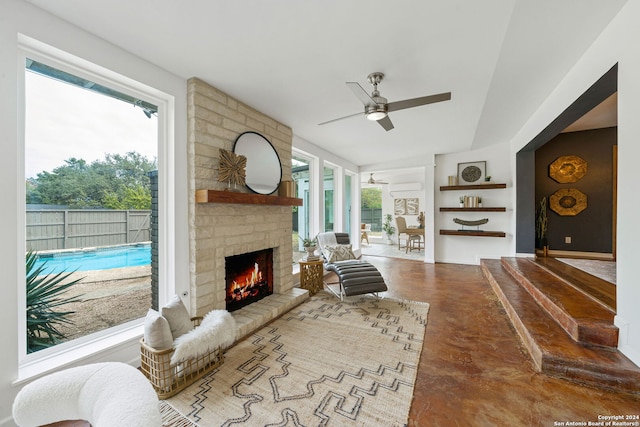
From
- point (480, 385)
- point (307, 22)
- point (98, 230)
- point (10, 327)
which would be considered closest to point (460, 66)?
point (307, 22)

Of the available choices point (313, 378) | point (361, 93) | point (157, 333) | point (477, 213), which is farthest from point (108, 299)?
point (477, 213)

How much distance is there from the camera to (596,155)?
4.53 metres

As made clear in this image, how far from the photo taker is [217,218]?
104 inches

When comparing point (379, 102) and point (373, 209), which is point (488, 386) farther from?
point (373, 209)

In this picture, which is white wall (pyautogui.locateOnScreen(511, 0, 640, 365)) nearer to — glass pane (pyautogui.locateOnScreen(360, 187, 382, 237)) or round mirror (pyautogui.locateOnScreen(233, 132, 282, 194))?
round mirror (pyautogui.locateOnScreen(233, 132, 282, 194))

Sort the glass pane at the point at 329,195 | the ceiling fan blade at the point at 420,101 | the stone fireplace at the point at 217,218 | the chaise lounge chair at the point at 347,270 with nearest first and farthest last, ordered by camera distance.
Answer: the ceiling fan blade at the point at 420,101 < the stone fireplace at the point at 217,218 < the chaise lounge chair at the point at 347,270 < the glass pane at the point at 329,195

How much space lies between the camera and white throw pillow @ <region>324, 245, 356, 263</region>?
165 inches

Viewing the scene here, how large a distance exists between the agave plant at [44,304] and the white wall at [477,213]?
636 cm

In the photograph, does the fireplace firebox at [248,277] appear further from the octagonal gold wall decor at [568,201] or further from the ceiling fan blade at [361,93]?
the octagonal gold wall decor at [568,201]

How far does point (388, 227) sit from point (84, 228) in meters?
9.31

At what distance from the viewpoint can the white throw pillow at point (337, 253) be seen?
420 centimetres

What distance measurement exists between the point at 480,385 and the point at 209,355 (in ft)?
6.72

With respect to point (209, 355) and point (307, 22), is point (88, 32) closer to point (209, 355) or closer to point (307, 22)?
point (307, 22)

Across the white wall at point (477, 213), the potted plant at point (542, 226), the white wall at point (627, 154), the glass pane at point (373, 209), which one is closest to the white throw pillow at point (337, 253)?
the white wall at point (477, 213)
